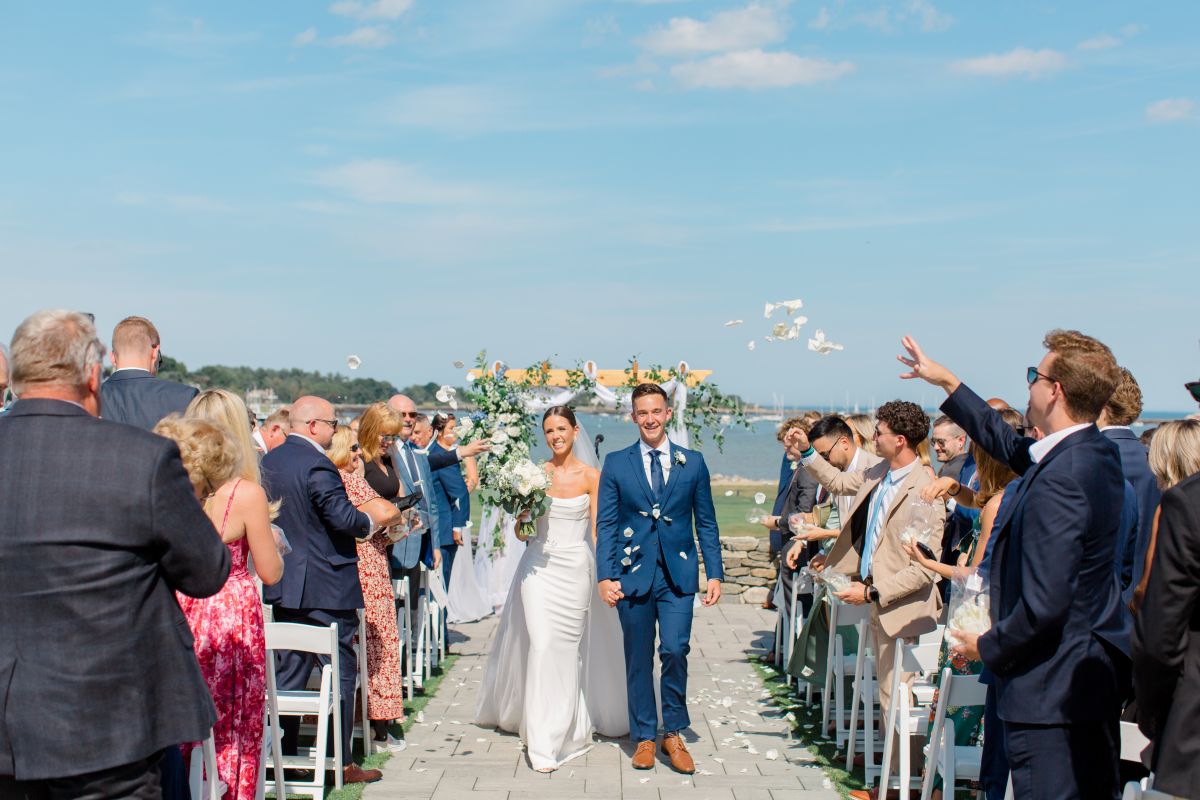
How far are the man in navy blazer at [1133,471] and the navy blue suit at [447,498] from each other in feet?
21.4

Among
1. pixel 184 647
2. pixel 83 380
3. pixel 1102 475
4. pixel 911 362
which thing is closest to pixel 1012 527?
pixel 1102 475

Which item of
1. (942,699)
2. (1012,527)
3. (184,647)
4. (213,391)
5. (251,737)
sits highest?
(213,391)

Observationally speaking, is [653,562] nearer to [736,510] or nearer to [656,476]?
[656,476]

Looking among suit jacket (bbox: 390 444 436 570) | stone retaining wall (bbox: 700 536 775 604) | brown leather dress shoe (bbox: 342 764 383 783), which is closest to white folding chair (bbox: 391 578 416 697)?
suit jacket (bbox: 390 444 436 570)

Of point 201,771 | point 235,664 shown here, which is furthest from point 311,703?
point 201,771

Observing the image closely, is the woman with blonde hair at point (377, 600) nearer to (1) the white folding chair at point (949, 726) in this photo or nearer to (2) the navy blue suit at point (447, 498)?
(2) the navy blue suit at point (447, 498)

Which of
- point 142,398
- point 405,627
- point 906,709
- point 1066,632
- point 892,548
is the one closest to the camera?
point 1066,632

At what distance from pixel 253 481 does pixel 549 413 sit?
310 cm

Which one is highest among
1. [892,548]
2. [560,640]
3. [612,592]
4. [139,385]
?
[139,385]

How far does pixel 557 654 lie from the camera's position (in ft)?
23.7

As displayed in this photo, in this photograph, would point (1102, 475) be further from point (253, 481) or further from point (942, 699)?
point (253, 481)

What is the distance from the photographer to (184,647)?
3.32m

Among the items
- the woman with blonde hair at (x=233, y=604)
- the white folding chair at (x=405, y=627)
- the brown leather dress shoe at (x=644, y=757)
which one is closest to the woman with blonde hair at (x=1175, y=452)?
the brown leather dress shoe at (x=644, y=757)

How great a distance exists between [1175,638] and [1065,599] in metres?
0.70
